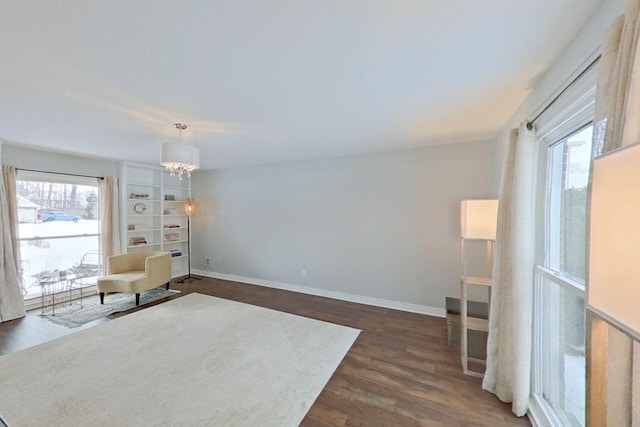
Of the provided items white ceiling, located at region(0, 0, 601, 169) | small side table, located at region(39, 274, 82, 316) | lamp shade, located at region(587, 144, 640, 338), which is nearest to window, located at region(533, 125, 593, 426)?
white ceiling, located at region(0, 0, 601, 169)

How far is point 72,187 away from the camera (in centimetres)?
418

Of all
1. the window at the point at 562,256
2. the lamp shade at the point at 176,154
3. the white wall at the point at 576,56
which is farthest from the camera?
the lamp shade at the point at 176,154

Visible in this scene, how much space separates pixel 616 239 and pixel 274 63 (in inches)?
68.4

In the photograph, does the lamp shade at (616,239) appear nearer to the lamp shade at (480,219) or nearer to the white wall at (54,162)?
the lamp shade at (480,219)

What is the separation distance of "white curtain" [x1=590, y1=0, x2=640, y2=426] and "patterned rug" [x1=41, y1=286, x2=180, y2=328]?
465cm

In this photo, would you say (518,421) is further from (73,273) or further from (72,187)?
(72,187)

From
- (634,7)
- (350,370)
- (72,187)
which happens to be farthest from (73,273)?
(634,7)

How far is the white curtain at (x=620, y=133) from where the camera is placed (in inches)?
26.4

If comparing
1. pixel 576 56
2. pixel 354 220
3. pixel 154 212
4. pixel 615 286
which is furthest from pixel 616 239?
pixel 154 212

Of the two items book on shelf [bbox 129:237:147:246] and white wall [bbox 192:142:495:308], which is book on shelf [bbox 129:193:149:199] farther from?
white wall [bbox 192:142:495:308]

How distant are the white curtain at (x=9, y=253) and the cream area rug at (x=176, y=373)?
4.66 ft

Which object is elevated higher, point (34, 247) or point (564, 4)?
point (564, 4)

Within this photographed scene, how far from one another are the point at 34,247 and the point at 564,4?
6.34 m

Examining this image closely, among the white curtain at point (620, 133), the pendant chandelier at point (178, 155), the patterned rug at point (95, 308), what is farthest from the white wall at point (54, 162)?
the white curtain at point (620, 133)
